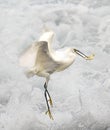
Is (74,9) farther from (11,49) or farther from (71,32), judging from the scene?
(11,49)

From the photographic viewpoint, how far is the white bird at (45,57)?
3.07 m

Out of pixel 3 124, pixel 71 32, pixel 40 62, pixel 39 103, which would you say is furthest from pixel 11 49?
pixel 40 62

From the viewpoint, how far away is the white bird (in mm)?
3066

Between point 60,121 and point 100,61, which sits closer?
point 60,121

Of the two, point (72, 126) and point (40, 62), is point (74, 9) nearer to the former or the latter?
point (72, 126)

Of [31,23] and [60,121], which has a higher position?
[60,121]

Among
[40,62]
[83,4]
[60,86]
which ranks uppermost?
[40,62]

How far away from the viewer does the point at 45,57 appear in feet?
10.3

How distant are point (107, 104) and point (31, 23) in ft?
6.57

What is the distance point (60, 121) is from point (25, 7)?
106 inches

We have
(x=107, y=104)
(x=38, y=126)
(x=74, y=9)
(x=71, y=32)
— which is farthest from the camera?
(x=74, y=9)

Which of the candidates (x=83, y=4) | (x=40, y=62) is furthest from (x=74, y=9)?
(x=40, y=62)

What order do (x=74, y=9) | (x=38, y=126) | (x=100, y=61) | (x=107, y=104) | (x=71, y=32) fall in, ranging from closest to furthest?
(x=38, y=126) → (x=107, y=104) → (x=100, y=61) → (x=71, y=32) → (x=74, y=9)

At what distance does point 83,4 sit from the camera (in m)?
6.88
